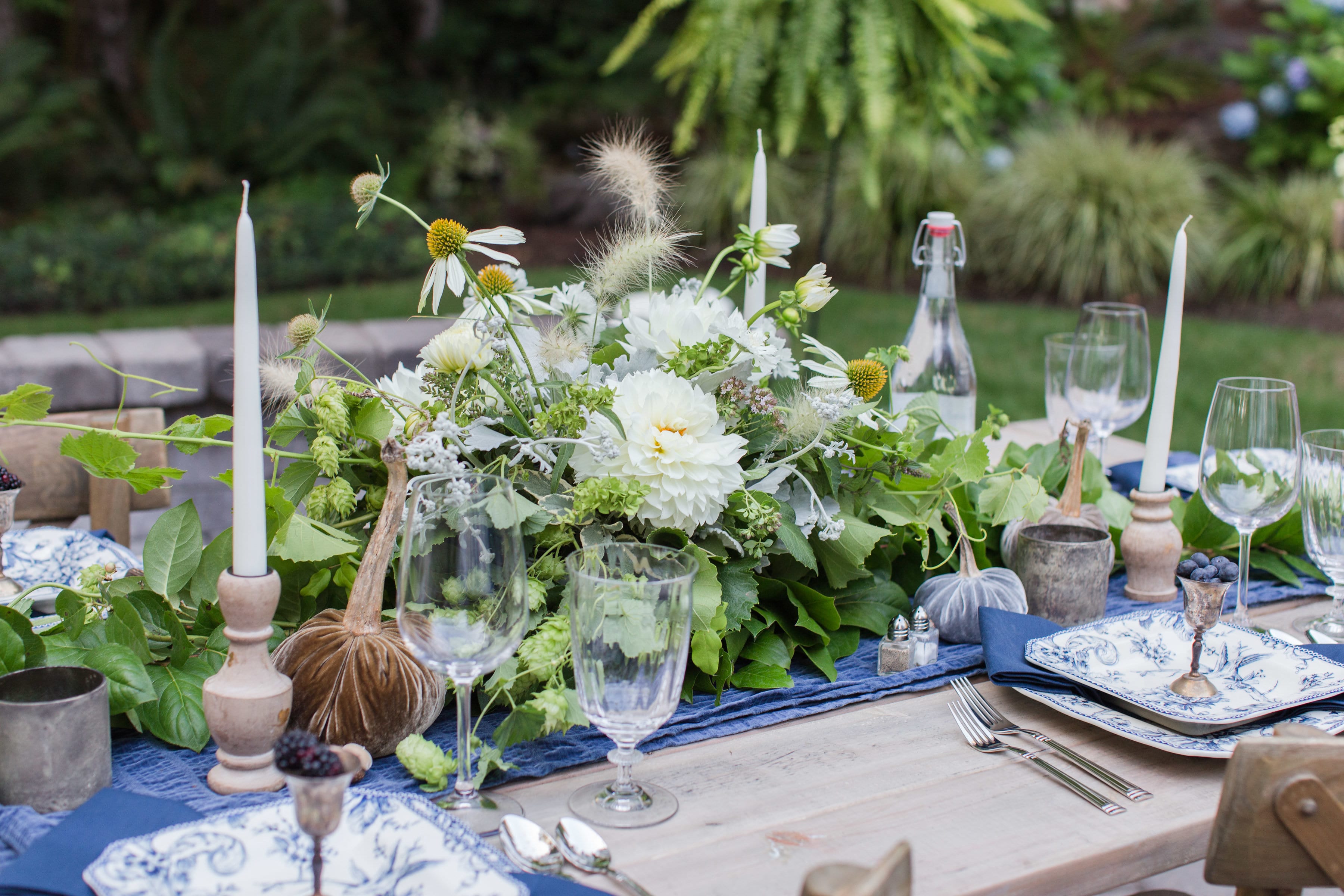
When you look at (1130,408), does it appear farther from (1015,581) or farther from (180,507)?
(180,507)

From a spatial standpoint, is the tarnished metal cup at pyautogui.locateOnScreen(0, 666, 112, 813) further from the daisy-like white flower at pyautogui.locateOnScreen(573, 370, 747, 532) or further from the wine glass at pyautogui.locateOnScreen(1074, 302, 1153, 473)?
the wine glass at pyautogui.locateOnScreen(1074, 302, 1153, 473)

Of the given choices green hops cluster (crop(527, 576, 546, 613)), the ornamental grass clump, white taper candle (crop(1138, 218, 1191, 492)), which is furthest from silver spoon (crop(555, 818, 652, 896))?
the ornamental grass clump

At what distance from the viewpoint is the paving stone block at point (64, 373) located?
2574 mm

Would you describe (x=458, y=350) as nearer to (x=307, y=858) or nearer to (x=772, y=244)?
(x=772, y=244)

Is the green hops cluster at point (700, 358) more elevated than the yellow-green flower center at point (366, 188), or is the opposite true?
the yellow-green flower center at point (366, 188)

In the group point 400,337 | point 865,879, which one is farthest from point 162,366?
point 865,879

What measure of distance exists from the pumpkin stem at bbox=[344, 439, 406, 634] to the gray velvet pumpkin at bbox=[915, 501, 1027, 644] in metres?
0.57

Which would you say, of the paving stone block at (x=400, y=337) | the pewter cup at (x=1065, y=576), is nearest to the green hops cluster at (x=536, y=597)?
the pewter cup at (x=1065, y=576)

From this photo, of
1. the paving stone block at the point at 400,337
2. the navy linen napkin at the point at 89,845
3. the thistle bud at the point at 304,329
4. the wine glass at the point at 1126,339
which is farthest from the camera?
the paving stone block at the point at 400,337

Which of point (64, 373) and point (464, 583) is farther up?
point (64, 373)

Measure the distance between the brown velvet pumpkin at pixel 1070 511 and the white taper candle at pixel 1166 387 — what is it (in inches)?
2.8

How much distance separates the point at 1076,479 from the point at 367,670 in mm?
825

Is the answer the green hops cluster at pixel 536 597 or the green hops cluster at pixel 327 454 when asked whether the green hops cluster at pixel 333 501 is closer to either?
the green hops cluster at pixel 327 454

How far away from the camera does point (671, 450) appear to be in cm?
103
